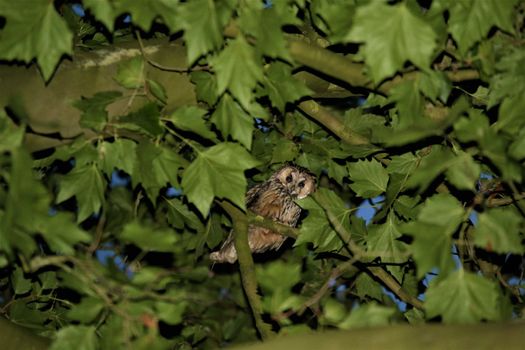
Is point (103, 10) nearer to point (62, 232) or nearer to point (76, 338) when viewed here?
A: point (62, 232)

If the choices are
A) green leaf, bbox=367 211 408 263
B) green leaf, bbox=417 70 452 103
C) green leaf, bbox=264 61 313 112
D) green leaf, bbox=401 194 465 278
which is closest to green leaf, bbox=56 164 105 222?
green leaf, bbox=264 61 313 112

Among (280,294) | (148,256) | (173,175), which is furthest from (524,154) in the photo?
(148,256)

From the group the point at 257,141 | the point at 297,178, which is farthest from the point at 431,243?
the point at 297,178

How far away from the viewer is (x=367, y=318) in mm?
3502

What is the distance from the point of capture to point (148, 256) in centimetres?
718

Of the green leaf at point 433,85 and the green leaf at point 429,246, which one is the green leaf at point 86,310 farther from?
the green leaf at point 433,85

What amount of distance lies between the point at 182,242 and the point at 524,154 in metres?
3.56

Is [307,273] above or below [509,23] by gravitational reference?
below

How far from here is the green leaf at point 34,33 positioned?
13.1ft

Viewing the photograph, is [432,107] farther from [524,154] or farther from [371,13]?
[371,13]

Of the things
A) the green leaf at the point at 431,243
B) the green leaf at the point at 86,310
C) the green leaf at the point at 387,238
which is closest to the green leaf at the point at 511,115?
the green leaf at the point at 431,243

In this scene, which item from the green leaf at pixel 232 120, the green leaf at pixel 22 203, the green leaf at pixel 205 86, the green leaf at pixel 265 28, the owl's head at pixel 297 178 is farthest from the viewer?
the owl's head at pixel 297 178

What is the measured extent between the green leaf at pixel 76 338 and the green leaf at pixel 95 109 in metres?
1.27

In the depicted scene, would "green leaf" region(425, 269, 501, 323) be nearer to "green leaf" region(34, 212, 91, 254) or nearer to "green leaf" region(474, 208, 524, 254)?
"green leaf" region(474, 208, 524, 254)
